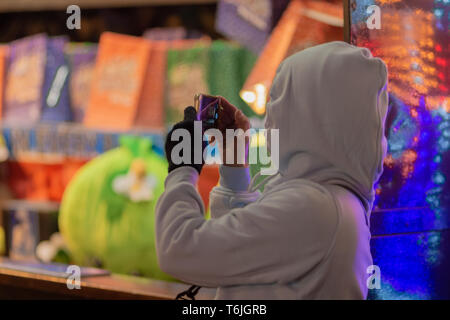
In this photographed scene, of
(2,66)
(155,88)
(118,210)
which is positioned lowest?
(118,210)

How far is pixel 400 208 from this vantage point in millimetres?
1610

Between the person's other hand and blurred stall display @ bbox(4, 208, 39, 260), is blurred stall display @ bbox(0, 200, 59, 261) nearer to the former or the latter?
blurred stall display @ bbox(4, 208, 39, 260)

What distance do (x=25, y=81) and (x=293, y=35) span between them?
1.81m

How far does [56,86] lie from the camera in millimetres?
3555

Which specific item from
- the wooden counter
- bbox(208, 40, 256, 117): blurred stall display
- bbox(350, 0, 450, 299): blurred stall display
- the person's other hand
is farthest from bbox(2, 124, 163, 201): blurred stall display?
the person's other hand

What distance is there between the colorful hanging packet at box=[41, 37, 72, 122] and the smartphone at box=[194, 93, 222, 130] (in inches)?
95.7

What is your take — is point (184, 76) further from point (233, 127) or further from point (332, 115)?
point (332, 115)

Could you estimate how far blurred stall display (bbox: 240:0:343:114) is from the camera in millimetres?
2465

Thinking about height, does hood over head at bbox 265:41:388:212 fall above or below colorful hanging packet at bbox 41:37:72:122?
below

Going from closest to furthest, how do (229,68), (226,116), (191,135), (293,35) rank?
(191,135), (226,116), (293,35), (229,68)

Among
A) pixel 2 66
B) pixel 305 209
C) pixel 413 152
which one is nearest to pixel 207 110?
pixel 305 209

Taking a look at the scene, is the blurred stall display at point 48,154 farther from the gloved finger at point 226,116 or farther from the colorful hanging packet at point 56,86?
the gloved finger at point 226,116

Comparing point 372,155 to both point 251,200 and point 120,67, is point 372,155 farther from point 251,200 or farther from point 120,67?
point 120,67

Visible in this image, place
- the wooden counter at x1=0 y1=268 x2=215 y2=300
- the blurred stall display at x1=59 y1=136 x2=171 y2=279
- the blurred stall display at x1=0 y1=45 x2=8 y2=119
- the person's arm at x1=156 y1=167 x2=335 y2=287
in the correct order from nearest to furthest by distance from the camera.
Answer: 1. the person's arm at x1=156 y1=167 x2=335 y2=287
2. the wooden counter at x1=0 y1=268 x2=215 y2=300
3. the blurred stall display at x1=59 y1=136 x2=171 y2=279
4. the blurred stall display at x1=0 y1=45 x2=8 y2=119
